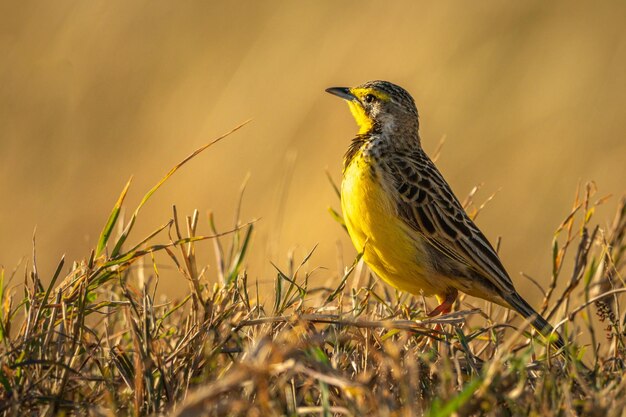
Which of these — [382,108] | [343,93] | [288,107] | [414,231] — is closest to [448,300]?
[414,231]

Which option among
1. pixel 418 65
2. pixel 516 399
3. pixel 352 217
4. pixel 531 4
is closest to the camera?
Answer: pixel 516 399

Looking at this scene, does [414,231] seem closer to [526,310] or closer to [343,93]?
[526,310]

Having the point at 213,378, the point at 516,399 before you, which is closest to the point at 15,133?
the point at 213,378

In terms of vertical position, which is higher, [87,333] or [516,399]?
[87,333]

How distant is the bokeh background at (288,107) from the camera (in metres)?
9.67

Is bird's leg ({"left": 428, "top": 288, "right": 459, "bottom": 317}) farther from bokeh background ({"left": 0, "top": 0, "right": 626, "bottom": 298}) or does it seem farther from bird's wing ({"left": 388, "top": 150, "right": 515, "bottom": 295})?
bokeh background ({"left": 0, "top": 0, "right": 626, "bottom": 298})

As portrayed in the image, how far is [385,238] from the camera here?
5500 millimetres

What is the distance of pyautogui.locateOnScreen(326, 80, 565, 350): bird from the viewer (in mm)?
5508

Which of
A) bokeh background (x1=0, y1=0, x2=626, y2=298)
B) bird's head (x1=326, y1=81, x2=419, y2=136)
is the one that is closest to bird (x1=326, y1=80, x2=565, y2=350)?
bird's head (x1=326, y1=81, x2=419, y2=136)

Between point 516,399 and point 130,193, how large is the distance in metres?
7.87

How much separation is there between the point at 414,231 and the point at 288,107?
4.62m

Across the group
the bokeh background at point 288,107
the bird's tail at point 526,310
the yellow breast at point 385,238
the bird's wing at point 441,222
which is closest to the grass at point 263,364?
the bird's tail at point 526,310

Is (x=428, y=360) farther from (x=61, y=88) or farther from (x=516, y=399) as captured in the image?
(x=61, y=88)

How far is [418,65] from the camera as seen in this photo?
1048cm
